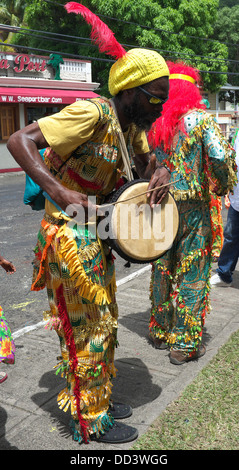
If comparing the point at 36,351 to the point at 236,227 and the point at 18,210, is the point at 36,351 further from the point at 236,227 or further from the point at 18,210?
the point at 18,210

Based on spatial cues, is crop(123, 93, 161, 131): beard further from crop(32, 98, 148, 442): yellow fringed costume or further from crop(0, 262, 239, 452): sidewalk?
crop(0, 262, 239, 452): sidewalk

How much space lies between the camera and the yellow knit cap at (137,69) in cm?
Answer: 232

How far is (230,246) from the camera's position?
5090 mm

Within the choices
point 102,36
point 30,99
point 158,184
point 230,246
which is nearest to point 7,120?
point 30,99

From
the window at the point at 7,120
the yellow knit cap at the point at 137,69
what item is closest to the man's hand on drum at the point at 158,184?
the yellow knit cap at the point at 137,69

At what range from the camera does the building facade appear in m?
19.7

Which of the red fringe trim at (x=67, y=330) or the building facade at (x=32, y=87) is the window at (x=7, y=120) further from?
Answer: the red fringe trim at (x=67, y=330)

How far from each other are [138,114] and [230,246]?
299cm

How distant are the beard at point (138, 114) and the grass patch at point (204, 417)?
1684 millimetres

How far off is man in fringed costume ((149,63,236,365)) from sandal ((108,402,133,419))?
29.2 inches

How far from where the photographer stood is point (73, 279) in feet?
7.71

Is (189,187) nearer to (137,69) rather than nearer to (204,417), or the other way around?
(137,69)

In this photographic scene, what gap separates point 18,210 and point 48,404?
773 centimetres
